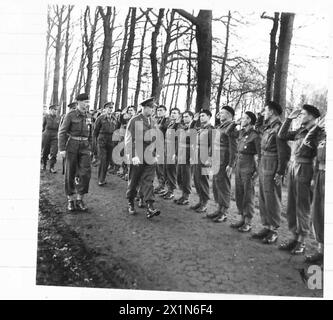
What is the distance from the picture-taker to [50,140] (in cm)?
448

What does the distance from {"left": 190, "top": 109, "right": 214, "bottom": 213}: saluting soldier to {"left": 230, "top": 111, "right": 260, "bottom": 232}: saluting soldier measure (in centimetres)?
46

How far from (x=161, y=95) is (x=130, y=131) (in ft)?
2.71

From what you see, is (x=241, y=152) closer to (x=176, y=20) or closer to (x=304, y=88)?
(x=304, y=88)

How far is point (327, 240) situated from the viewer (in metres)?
3.48

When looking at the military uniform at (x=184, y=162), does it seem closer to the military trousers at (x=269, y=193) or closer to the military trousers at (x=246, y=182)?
the military trousers at (x=246, y=182)

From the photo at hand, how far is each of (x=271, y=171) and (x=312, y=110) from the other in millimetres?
733

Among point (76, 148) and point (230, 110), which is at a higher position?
Result: point (230, 110)

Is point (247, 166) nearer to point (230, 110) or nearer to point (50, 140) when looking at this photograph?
point (230, 110)

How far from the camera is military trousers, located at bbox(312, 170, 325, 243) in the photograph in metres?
3.45

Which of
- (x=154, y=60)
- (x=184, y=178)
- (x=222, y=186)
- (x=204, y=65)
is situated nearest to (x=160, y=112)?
(x=204, y=65)

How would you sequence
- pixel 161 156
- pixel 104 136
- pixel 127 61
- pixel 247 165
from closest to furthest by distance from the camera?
1. pixel 247 165
2. pixel 161 156
3. pixel 127 61
4. pixel 104 136

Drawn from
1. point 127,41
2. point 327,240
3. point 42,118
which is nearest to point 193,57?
point 127,41

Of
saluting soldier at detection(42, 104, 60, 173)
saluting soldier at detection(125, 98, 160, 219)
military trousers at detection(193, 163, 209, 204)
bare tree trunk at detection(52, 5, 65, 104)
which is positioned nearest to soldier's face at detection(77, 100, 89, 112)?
saluting soldier at detection(42, 104, 60, 173)

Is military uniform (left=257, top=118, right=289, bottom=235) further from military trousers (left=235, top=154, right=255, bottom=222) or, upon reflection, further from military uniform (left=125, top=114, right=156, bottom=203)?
military uniform (left=125, top=114, right=156, bottom=203)
